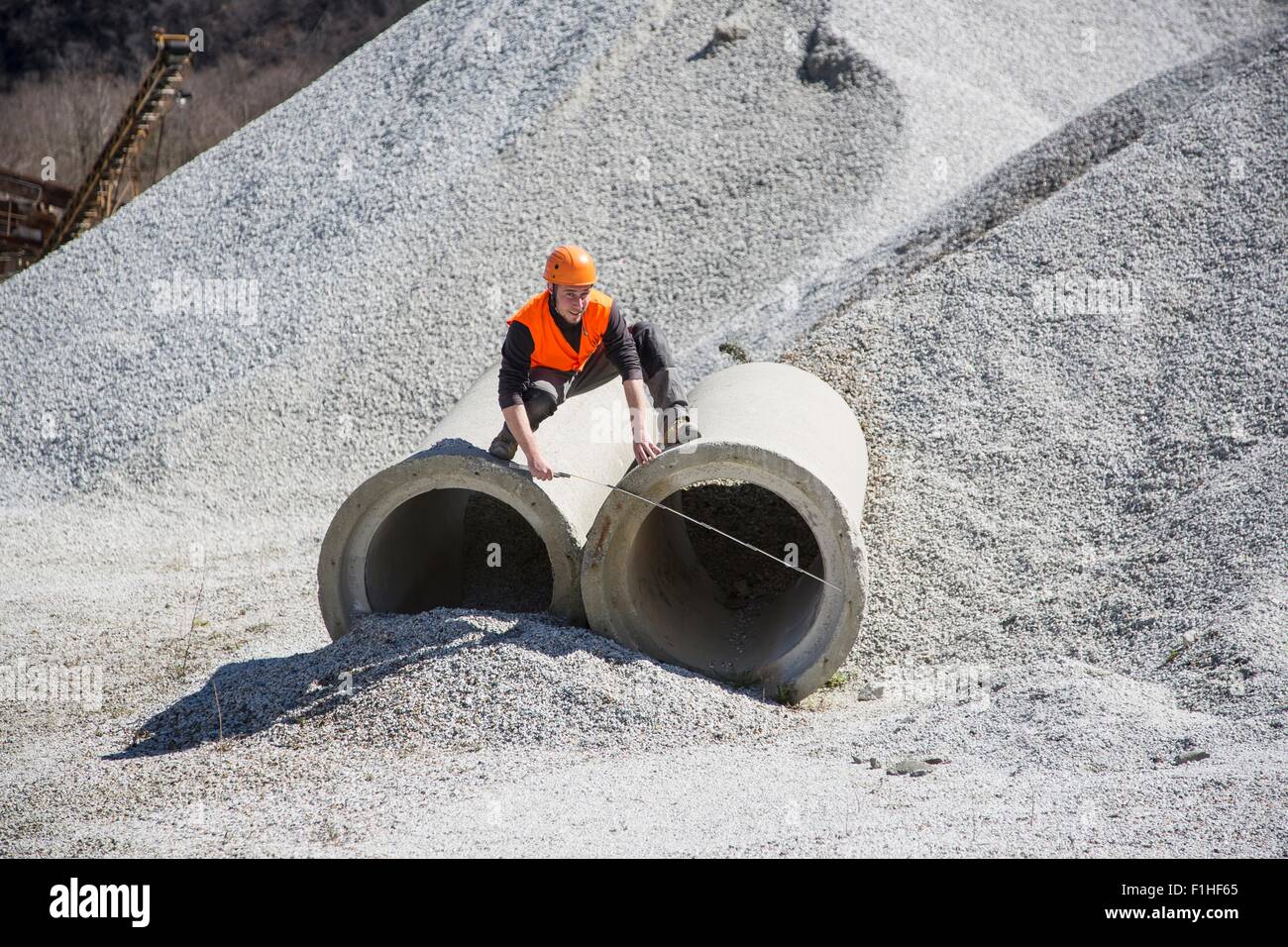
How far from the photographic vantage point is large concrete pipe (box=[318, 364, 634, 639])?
22.1 feet

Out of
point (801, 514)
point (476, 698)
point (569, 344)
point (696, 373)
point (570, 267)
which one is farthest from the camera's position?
point (696, 373)

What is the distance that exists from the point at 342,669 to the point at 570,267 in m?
2.39

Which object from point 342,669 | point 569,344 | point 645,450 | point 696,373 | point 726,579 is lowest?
point 342,669

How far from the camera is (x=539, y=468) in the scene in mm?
6516

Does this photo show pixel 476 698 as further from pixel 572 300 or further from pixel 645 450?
pixel 572 300

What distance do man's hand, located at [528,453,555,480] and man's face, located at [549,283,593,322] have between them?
30.8 inches

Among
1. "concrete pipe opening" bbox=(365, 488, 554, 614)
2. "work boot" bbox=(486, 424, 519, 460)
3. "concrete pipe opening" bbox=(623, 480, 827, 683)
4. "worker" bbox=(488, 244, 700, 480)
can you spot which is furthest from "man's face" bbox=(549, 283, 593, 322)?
"concrete pipe opening" bbox=(365, 488, 554, 614)

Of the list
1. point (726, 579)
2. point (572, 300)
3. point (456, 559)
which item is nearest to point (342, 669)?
point (456, 559)

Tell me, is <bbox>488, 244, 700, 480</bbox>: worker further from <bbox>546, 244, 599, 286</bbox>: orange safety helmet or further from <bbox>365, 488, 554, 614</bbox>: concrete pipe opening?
<bbox>365, 488, 554, 614</bbox>: concrete pipe opening

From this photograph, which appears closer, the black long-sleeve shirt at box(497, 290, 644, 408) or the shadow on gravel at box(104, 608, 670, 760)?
the shadow on gravel at box(104, 608, 670, 760)

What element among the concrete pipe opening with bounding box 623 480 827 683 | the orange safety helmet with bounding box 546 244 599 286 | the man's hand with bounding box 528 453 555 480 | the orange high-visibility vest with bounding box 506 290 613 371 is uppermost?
the orange safety helmet with bounding box 546 244 599 286

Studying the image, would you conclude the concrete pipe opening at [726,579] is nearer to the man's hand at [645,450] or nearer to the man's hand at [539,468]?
the man's hand at [645,450]

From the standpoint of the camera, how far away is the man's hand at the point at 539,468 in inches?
255

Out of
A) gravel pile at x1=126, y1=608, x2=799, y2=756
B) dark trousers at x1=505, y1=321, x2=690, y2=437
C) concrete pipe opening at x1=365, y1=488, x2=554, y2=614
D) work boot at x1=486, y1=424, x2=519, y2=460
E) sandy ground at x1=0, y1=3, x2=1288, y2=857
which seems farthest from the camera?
concrete pipe opening at x1=365, y1=488, x2=554, y2=614
